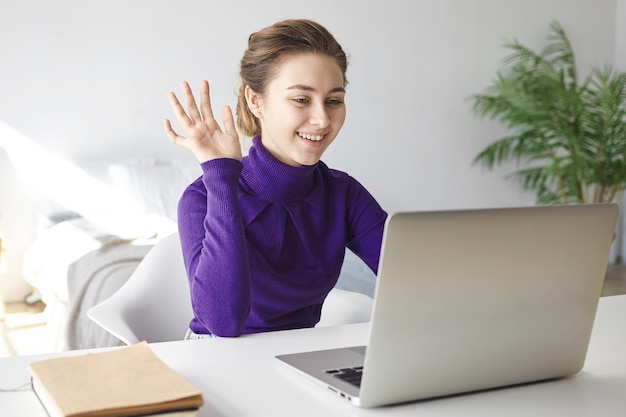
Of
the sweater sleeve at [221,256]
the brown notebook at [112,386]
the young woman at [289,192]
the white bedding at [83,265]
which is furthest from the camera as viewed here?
the white bedding at [83,265]

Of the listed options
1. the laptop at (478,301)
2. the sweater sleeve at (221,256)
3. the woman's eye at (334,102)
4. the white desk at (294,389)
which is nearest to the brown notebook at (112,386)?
the white desk at (294,389)

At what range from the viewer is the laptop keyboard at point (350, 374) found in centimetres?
106

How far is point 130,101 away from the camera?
458 cm

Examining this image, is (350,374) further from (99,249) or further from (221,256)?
(99,249)

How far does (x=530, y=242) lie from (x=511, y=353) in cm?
15

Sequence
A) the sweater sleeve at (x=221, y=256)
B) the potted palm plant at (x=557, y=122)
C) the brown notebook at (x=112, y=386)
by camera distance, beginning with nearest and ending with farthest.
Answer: the brown notebook at (x=112, y=386)
the sweater sleeve at (x=221, y=256)
the potted palm plant at (x=557, y=122)

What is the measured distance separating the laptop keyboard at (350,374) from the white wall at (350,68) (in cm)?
364

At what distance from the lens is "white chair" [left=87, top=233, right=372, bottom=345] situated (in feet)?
5.95

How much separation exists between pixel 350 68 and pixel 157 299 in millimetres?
3498

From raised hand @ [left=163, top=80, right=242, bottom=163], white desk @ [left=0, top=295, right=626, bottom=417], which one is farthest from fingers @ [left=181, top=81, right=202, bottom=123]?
white desk @ [left=0, top=295, right=626, bottom=417]

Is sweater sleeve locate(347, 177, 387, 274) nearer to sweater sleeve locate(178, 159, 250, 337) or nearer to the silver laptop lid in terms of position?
sweater sleeve locate(178, 159, 250, 337)

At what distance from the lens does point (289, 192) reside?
1680mm

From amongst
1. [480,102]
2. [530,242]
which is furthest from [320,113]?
[480,102]

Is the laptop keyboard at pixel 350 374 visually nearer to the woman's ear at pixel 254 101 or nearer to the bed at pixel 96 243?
the woman's ear at pixel 254 101
